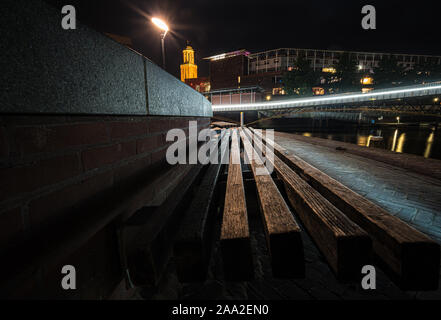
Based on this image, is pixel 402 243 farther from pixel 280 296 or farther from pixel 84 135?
pixel 84 135

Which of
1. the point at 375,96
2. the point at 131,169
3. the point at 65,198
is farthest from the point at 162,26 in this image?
the point at 375,96

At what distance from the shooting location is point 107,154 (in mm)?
1318

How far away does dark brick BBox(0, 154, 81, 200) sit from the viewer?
2.51 ft

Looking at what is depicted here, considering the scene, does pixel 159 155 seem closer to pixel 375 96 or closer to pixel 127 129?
pixel 127 129

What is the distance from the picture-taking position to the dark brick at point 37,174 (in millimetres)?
765

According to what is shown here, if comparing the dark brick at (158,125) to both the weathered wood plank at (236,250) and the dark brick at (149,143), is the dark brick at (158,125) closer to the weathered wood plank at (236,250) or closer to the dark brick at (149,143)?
the dark brick at (149,143)

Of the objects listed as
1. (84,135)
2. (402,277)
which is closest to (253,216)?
(402,277)

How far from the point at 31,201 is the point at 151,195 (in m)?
0.88

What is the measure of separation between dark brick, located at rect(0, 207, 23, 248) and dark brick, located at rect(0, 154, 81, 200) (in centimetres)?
7

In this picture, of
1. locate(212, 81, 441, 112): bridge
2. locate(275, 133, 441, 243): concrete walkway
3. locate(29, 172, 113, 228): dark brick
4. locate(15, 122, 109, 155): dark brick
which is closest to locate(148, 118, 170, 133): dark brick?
locate(15, 122, 109, 155): dark brick

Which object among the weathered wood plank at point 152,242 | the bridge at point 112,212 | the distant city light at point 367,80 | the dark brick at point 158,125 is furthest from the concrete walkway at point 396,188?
the distant city light at point 367,80

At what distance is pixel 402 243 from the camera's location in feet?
2.86

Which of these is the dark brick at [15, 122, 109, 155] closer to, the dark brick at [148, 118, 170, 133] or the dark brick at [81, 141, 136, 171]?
the dark brick at [81, 141, 136, 171]

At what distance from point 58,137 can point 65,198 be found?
32cm
